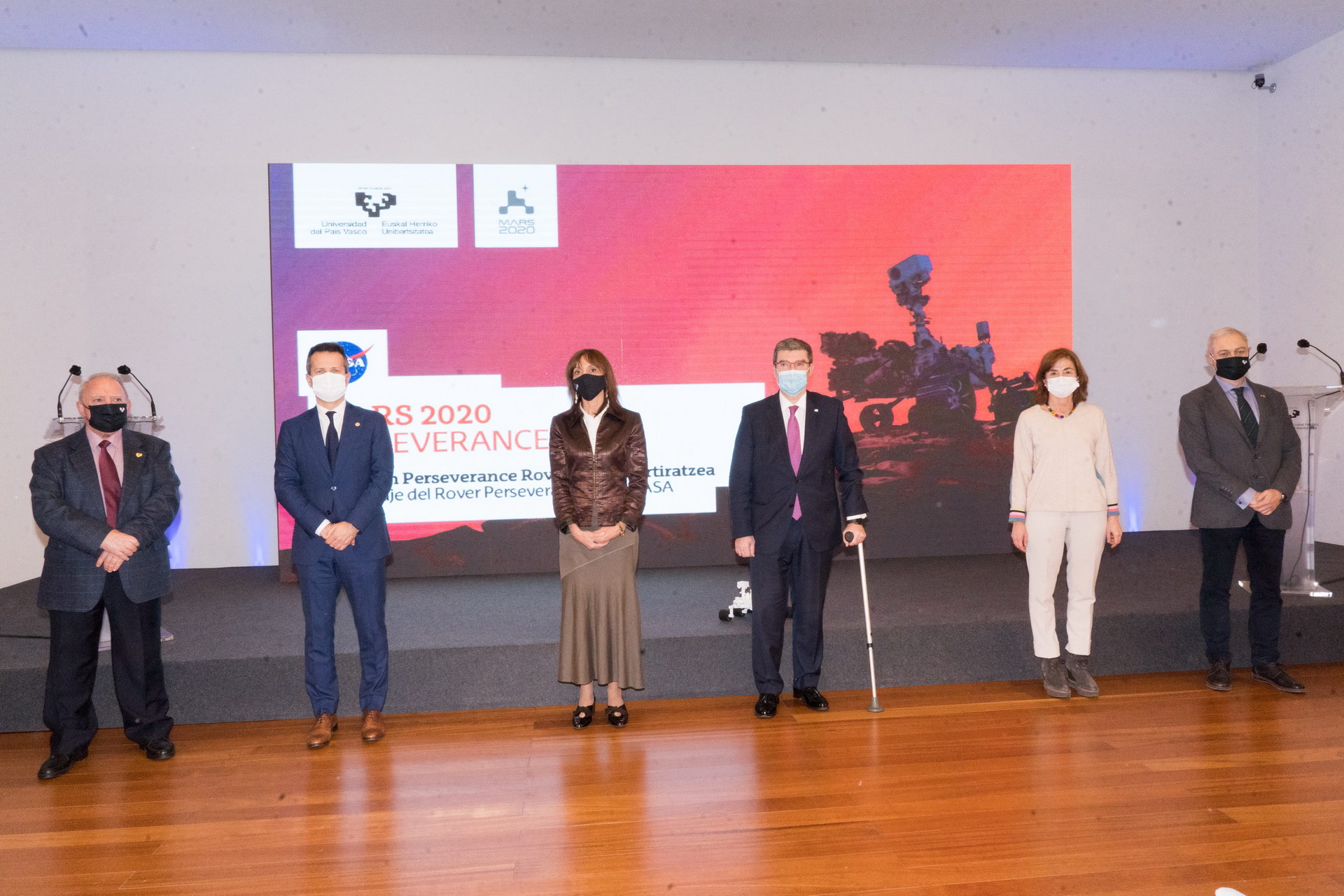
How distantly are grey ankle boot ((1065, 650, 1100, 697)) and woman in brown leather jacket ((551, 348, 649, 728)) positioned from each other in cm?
189

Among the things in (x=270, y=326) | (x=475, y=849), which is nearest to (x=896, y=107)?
(x=270, y=326)

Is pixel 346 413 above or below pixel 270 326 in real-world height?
below

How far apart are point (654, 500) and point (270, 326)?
2799 millimetres

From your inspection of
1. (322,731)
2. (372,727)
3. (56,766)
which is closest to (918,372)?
(372,727)

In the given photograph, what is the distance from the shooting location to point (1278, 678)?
3.93 metres

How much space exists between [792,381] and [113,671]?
289 centimetres

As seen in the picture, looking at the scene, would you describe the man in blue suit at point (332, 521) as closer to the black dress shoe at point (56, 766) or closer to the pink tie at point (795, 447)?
the black dress shoe at point (56, 766)

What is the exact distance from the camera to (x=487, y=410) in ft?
18.7

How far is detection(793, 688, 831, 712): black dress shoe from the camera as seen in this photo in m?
3.82

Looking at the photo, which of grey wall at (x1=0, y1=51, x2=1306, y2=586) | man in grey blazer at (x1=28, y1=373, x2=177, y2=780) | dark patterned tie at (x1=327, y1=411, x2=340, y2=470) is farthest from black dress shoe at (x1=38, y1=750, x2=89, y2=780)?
grey wall at (x1=0, y1=51, x2=1306, y2=586)

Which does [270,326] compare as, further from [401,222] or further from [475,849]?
[475,849]

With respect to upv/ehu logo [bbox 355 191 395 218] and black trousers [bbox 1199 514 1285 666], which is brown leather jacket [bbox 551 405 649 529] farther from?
upv/ehu logo [bbox 355 191 395 218]

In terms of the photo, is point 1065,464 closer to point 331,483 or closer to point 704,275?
point 704,275

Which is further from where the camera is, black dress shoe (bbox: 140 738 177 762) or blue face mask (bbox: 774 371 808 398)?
blue face mask (bbox: 774 371 808 398)
